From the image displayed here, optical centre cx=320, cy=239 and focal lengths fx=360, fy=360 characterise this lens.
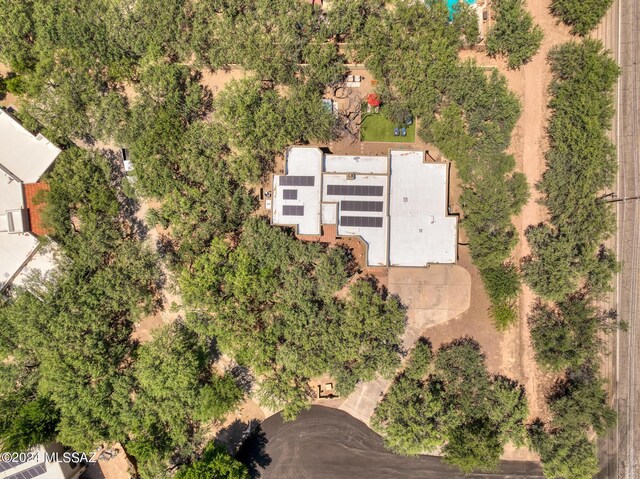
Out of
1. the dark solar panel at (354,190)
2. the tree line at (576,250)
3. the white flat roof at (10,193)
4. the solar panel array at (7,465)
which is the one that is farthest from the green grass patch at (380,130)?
the solar panel array at (7,465)

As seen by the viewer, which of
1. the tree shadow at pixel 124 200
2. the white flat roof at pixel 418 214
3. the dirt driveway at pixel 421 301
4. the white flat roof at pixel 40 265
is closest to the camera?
the white flat roof at pixel 418 214

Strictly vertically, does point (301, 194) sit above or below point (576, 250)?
above

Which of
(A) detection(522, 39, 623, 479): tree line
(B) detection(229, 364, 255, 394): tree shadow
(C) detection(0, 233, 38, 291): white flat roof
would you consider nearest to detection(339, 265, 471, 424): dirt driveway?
(A) detection(522, 39, 623, 479): tree line

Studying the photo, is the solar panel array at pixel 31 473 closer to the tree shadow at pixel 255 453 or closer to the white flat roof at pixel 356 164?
the tree shadow at pixel 255 453

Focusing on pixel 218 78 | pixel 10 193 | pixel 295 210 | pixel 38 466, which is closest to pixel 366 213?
pixel 295 210

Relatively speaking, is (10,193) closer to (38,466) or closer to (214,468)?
(38,466)

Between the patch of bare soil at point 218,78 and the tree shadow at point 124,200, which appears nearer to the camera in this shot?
the tree shadow at point 124,200

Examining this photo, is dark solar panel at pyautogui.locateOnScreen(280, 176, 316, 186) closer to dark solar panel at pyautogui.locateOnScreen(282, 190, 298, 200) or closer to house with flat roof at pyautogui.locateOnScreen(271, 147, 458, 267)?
house with flat roof at pyautogui.locateOnScreen(271, 147, 458, 267)
